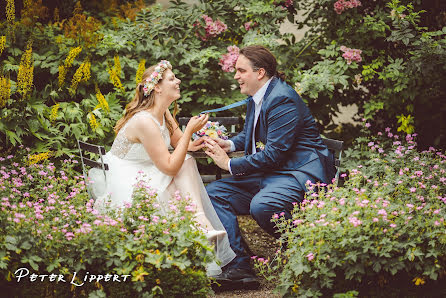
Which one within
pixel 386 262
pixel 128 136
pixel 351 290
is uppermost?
pixel 128 136

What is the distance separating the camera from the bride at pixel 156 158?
4.04m

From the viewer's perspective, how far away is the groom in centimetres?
411

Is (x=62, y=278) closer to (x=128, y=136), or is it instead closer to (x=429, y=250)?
(x=128, y=136)

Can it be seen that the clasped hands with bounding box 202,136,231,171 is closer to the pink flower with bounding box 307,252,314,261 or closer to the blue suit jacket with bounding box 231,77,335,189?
the blue suit jacket with bounding box 231,77,335,189

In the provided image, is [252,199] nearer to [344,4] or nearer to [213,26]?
[213,26]

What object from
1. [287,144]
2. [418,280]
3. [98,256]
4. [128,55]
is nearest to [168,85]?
[287,144]

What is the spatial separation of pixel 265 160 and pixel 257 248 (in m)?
1.31

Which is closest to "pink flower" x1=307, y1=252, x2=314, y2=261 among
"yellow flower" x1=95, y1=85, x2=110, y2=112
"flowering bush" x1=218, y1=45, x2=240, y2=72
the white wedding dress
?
the white wedding dress

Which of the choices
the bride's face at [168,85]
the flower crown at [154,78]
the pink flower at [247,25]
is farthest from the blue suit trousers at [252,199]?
the pink flower at [247,25]

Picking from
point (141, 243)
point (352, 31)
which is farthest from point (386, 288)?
point (352, 31)

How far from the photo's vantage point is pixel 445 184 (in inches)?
170

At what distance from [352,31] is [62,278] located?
4172 millimetres

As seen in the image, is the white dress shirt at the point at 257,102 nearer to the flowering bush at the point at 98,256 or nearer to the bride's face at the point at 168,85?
the bride's face at the point at 168,85

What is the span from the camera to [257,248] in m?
5.22
